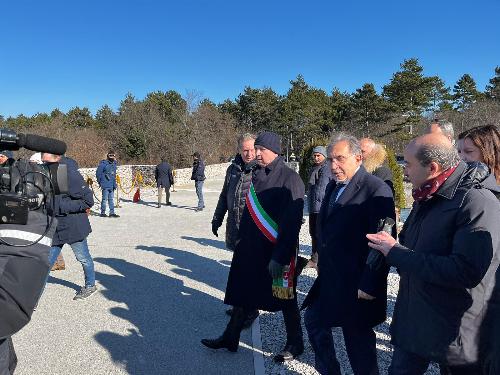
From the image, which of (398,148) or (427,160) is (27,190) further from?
(398,148)

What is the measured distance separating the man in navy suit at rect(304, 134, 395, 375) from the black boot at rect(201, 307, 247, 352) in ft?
3.37

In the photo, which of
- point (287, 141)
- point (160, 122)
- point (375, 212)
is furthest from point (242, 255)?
point (287, 141)

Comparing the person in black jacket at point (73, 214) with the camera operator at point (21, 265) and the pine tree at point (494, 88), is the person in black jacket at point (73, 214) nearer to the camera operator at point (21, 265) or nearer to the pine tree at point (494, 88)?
the camera operator at point (21, 265)

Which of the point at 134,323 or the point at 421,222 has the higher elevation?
the point at 421,222

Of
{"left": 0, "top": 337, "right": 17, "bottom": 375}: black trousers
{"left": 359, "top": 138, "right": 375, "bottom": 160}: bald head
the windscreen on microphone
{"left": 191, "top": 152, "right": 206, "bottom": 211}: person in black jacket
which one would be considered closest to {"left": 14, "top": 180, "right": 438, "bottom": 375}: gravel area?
{"left": 0, "top": 337, "right": 17, "bottom": 375}: black trousers

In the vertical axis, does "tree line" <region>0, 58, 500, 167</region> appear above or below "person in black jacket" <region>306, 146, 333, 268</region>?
above

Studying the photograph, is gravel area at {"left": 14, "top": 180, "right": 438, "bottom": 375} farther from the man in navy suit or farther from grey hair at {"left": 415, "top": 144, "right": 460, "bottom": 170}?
grey hair at {"left": 415, "top": 144, "right": 460, "bottom": 170}

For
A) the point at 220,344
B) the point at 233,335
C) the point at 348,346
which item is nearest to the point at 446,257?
the point at 348,346

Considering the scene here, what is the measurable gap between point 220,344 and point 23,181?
8.03ft

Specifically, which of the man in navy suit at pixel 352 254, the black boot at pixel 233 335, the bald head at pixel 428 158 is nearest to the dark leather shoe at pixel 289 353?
the black boot at pixel 233 335

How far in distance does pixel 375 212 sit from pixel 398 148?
116ft

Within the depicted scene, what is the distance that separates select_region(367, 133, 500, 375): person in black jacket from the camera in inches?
69.9

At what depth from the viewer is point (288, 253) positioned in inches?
124

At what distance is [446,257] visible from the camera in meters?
1.82
